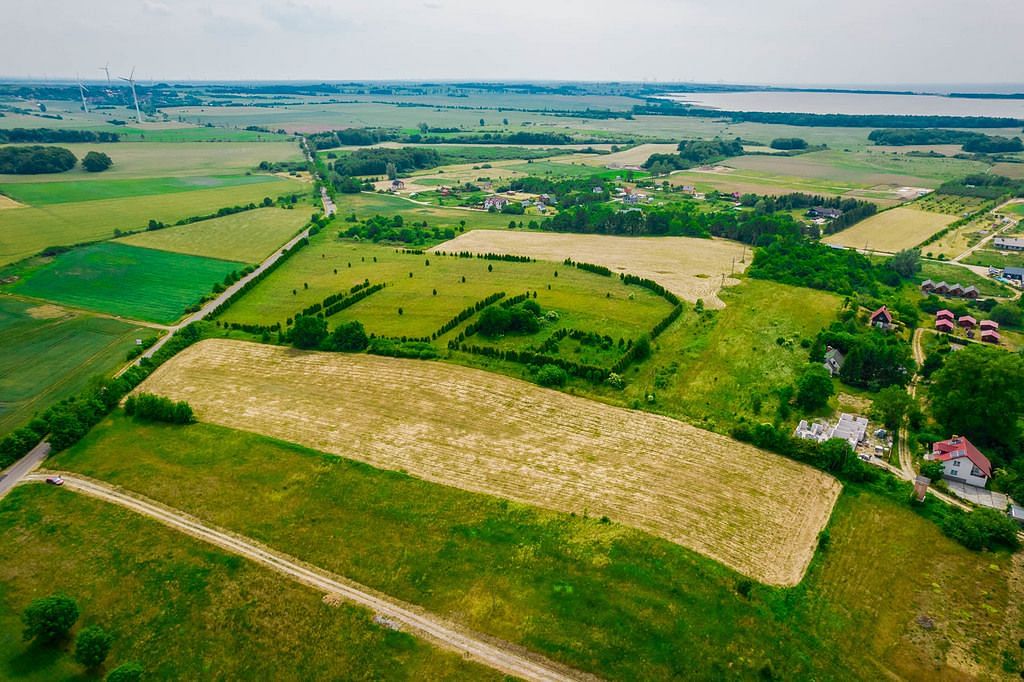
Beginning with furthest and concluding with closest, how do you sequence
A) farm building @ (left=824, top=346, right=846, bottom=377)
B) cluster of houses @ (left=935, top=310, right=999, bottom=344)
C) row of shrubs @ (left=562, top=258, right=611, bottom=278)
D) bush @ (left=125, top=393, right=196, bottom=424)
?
row of shrubs @ (left=562, top=258, right=611, bottom=278) → cluster of houses @ (left=935, top=310, right=999, bottom=344) → farm building @ (left=824, top=346, right=846, bottom=377) → bush @ (left=125, top=393, right=196, bottom=424)

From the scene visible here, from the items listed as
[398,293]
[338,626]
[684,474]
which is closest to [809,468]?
[684,474]

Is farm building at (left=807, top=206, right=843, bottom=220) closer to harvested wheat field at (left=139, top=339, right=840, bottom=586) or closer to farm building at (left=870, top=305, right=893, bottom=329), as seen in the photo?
farm building at (left=870, top=305, right=893, bottom=329)

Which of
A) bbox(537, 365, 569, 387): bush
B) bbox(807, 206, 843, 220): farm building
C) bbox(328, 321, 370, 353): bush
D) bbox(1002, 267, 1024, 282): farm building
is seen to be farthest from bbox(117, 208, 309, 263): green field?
bbox(1002, 267, 1024, 282): farm building

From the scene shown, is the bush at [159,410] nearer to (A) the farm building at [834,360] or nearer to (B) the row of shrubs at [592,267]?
(B) the row of shrubs at [592,267]

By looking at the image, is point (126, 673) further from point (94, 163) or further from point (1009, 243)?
point (94, 163)

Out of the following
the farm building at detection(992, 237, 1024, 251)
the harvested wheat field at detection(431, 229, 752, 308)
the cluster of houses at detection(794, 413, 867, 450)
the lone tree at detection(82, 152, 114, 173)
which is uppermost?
the lone tree at detection(82, 152, 114, 173)

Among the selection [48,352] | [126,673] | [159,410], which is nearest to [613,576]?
[126,673]
